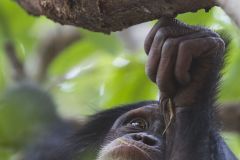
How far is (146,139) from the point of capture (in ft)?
9.73

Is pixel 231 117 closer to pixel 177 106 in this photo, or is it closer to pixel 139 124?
pixel 139 124

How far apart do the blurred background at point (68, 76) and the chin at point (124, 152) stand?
0.90 metres

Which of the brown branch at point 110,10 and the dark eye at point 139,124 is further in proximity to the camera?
the dark eye at point 139,124

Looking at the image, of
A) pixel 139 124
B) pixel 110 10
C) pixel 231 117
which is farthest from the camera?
pixel 231 117

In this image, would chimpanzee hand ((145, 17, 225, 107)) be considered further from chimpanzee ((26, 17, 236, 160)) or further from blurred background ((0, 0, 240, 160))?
blurred background ((0, 0, 240, 160))

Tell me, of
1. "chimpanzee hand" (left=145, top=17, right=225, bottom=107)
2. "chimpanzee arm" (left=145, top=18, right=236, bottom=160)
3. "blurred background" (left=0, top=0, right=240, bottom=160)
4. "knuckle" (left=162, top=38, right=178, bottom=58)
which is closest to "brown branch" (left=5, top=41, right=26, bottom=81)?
"blurred background" (left=0, top=0, right=240, bottom=160)

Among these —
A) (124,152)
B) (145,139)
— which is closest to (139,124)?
(145,139)

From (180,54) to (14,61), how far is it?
2325 millimetres

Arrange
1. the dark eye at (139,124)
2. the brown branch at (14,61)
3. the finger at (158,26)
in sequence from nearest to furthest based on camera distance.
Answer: the finger at (158,26) < the dark eye at (139,124) < the brown branch at (14,61)

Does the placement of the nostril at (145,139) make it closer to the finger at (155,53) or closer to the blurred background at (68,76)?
the finger at (155,53)

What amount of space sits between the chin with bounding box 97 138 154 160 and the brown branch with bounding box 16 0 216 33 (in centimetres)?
64

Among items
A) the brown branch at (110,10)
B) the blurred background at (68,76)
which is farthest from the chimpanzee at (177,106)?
the blurred background at (68,76)

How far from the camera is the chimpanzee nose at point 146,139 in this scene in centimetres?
294

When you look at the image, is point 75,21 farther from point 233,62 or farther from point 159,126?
point 233,62
